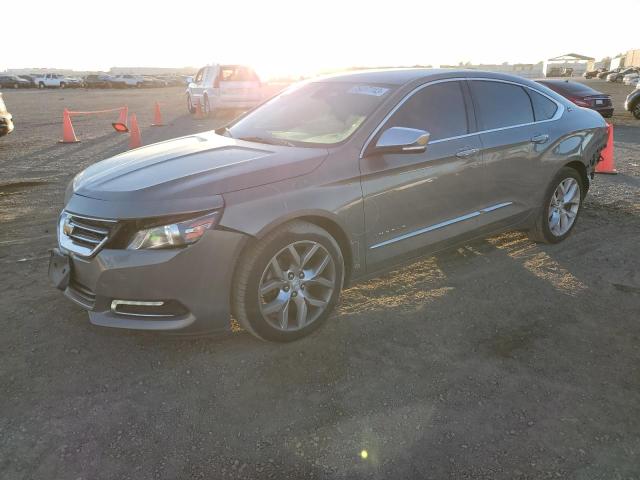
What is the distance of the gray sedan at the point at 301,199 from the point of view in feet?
9.64

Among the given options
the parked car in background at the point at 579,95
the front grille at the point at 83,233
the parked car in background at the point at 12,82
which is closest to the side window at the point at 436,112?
the front grille at the point at 83,233

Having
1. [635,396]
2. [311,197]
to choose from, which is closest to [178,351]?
[311,197]

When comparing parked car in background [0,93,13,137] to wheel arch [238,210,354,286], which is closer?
wheel arch [238,210,354,286]

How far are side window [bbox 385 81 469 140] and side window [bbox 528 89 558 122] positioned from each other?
3.44ft

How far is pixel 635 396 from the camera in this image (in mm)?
2859

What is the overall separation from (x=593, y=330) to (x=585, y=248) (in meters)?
1.79

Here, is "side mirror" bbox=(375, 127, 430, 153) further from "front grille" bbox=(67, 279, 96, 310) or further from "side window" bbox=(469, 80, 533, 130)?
"front grille" bbox=(67, 279, 96, 310)

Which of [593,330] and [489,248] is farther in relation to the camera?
[489,248]

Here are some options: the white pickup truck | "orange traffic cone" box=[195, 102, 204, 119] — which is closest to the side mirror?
"orange traffic cone" box=[195, 102, 204, 119]

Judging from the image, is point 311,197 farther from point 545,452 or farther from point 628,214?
point 628,214

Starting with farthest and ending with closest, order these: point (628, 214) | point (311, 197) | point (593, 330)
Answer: point (628, 214), point (593, 330), point (311, 197)

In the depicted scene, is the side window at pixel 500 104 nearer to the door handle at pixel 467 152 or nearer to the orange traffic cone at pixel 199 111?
the door handle at pixel 467 152

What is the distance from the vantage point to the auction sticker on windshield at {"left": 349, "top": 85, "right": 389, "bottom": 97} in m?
3.90

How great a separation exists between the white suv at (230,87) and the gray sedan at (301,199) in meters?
A: 13.3
